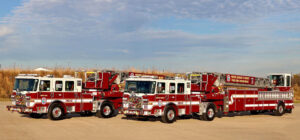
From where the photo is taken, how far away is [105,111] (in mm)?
22594

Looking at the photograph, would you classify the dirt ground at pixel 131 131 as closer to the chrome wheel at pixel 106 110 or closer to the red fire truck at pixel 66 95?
the red fire truck at pixel 66 95

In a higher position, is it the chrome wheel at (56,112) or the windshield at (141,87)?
the windshield at (141,87)

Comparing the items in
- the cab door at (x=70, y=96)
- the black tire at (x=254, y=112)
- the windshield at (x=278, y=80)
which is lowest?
the black tire at (x=254, y=112)

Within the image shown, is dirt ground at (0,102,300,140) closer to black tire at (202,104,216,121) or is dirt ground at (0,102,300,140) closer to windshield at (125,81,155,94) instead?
windshield at (125,81,155,94)

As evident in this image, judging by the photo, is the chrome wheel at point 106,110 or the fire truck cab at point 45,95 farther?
the chrome wheel at point 106,110

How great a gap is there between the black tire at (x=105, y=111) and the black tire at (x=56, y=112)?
8.01 feet

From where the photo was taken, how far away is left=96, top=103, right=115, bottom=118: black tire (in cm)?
2231

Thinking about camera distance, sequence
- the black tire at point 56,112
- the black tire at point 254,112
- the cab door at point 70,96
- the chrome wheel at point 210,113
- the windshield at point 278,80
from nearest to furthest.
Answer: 1. the black tire at point 56,112
2. the cab door at point 70,96
3. the chrome wheel at point 210,113
4. the black tire at point 254,112
5. the windshield at point 278,80

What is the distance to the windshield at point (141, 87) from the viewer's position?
19.0m

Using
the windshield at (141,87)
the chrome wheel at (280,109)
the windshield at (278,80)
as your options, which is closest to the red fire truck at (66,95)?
the windshield at (141,87)

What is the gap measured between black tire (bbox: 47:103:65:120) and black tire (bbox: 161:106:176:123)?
18.5 ft

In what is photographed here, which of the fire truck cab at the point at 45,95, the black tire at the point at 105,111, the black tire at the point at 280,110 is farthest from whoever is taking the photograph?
the black tire at the point at 280,110

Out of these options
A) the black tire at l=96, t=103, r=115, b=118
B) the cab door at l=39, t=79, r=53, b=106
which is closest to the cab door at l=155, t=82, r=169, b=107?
the black tire at l=96, t=103, r=115, b=118

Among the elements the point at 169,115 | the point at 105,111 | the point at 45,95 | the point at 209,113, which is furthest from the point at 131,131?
the point at 209,113
